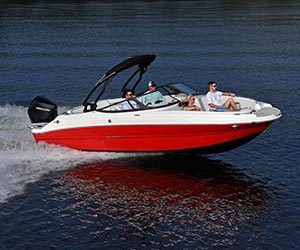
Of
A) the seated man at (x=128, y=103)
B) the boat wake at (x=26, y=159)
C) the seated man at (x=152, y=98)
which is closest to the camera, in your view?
the boat wake at (x=26, y=159)

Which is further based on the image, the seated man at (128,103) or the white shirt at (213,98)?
the white shirt at (213,98)

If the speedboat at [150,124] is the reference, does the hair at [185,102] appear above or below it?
above

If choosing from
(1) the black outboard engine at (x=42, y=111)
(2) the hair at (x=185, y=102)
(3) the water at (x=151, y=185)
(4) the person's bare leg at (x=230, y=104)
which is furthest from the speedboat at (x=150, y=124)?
(3) the water at (x=151, y=185)

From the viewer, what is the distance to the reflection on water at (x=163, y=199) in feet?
52.4

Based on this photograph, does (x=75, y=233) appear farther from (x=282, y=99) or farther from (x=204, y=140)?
(x=282, y=99)

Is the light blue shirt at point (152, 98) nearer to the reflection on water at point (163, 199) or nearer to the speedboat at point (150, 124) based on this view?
the speedboat at point (150, 124)

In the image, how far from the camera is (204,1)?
102000 mm

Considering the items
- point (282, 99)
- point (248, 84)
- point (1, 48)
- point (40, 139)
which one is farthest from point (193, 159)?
point (1, 48)

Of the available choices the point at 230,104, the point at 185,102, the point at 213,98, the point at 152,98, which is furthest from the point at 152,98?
the point at 230,104

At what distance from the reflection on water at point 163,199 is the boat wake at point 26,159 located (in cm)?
55

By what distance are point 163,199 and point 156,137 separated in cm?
260

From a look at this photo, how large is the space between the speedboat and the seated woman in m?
0.21

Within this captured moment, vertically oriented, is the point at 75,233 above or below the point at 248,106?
below

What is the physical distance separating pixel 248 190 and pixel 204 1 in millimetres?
86853
